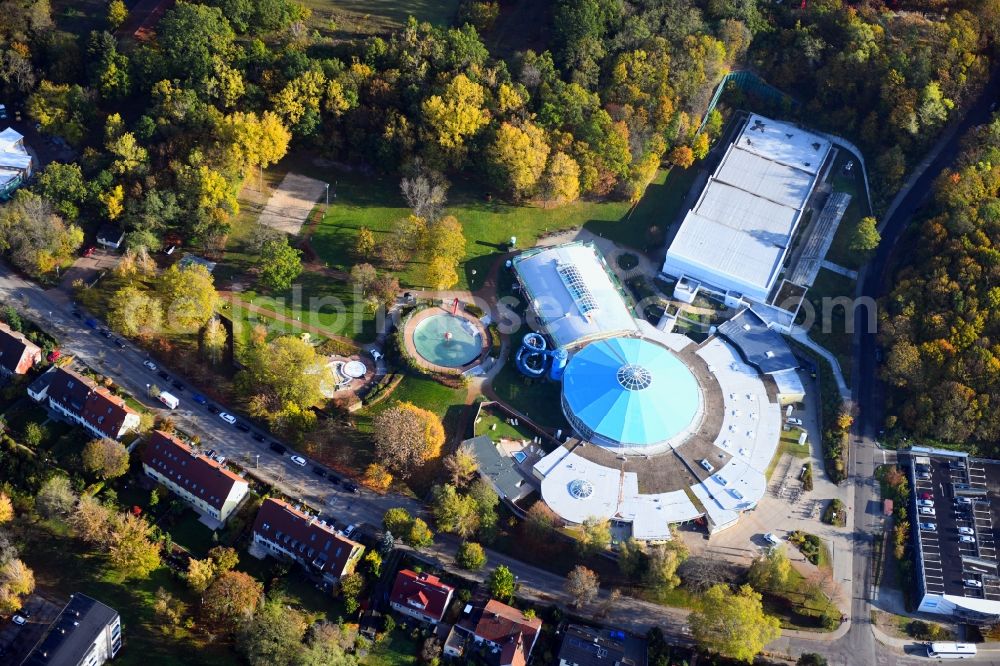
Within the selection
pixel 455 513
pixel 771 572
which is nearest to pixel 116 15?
pixel 455 513

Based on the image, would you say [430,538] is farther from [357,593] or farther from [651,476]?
[651,476]

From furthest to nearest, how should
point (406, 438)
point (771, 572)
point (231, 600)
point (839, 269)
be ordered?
point (839, 269)
point (406, 438)
point (771, 572)
point (231, 600)

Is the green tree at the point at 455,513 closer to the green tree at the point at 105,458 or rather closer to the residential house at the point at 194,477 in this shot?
the residential house at the point at 194,477

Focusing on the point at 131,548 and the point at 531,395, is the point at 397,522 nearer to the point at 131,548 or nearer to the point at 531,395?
the point at 531,395

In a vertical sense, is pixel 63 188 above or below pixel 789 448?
above

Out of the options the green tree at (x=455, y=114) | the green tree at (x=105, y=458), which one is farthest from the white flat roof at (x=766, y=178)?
the green tree at (x=105, y=458)

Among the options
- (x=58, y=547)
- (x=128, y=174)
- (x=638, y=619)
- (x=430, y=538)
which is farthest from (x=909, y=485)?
(x=128, y=174)
